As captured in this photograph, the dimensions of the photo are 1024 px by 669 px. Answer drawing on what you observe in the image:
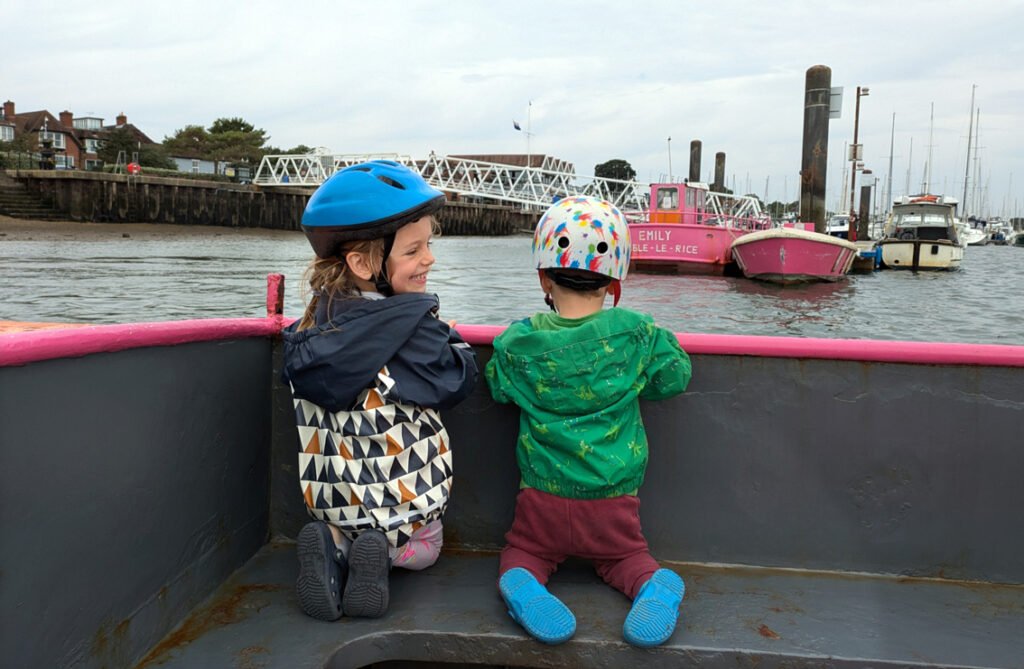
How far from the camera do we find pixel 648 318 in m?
2.11

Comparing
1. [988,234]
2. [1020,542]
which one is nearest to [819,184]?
[1020,542]

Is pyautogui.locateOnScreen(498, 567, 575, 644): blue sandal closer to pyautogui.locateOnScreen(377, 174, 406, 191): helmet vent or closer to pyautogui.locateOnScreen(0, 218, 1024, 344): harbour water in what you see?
pyautogui.locateOnScreen(377, 174, 406, 191): helmet vent

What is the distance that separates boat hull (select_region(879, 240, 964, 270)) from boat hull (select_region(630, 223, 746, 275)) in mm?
8214

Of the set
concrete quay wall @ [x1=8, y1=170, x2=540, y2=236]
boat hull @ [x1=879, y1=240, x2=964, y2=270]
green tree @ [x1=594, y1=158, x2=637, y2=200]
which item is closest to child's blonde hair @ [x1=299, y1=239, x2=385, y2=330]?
boat hull @ [x1=879, y1=240, x2=964, y2=270]

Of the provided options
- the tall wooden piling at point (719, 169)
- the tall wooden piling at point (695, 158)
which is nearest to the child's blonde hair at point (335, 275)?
the tall wooden piling at point (695, 158)

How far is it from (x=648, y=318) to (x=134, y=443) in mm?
1225

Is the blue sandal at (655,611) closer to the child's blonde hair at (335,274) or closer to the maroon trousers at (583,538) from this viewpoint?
the maroon trousers at (583,538)

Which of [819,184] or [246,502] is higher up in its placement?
[819,184]

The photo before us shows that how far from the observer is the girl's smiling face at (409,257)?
79.0 inches

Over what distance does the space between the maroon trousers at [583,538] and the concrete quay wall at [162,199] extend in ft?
151

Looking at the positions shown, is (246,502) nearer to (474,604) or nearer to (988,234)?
(474,604)

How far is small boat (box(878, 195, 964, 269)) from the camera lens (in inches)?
1082

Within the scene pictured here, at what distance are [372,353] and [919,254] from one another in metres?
29.3

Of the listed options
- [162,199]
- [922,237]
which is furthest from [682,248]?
[162,199]
